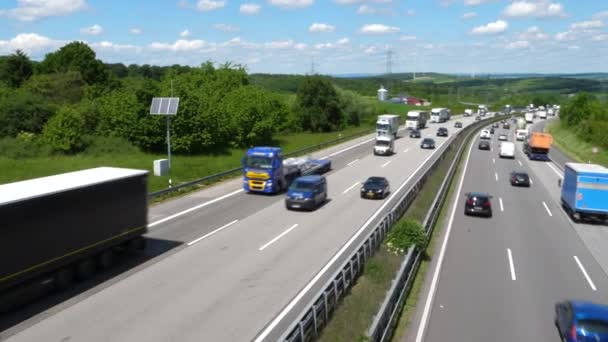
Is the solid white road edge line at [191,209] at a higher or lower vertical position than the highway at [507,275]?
higher

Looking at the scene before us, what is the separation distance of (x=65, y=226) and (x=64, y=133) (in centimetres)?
3501

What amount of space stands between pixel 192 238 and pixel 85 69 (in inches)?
3199

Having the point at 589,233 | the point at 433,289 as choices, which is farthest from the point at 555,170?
the point at 433,289

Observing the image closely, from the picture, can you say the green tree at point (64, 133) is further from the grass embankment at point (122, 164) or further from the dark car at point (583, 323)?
the dark car at point (583, 323)

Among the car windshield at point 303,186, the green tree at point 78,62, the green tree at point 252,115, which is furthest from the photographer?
the green tree at point 78,62

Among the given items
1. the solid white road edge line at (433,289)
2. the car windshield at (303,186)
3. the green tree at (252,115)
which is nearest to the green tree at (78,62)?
the green tree at (252,115)

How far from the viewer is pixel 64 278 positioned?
15.8m

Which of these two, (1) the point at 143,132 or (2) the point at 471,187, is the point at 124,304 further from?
(1) the point at 143,132

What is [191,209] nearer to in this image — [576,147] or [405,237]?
[405,237]

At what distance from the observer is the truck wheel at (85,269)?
1639 centimetres

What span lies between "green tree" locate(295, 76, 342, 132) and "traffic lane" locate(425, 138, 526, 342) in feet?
203

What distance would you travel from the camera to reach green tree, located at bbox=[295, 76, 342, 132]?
89.4 m

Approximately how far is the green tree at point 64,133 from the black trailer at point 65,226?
30929 millimetres

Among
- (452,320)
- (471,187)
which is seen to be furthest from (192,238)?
(471,187)
